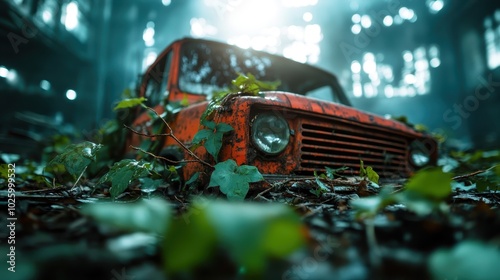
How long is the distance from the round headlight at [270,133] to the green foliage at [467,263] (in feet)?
3.19

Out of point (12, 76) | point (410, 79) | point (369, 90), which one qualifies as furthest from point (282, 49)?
point (12, 76)

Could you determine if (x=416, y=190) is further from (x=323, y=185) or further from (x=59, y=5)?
(x=59, y=5)

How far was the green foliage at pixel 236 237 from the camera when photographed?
0.40m

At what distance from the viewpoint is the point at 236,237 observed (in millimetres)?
399

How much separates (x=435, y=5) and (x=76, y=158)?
17.0 m

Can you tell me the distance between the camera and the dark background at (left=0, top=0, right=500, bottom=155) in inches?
408

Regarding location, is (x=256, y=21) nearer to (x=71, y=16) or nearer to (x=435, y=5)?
(x=435, y=5)

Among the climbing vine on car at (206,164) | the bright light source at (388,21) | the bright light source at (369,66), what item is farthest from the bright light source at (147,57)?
the climbing vine on car at (206,164)

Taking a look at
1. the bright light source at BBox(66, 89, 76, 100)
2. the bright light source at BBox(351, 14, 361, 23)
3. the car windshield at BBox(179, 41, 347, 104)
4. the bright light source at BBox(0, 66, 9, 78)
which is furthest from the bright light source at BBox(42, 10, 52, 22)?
the bright light source at BBox(351, 14, 361, 23)

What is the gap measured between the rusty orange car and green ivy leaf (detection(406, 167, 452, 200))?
82 centimetres

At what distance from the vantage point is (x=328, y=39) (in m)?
18.1

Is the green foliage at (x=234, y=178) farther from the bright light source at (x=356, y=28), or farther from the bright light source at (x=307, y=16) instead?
the bright light source at (x=307, y=16)

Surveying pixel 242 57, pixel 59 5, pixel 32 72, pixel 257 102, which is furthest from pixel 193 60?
pixel 59 5

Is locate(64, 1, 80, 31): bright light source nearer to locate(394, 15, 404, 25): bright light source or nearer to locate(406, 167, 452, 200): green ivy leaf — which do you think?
locate(406, 167, 452, 200): green ivy leaf
